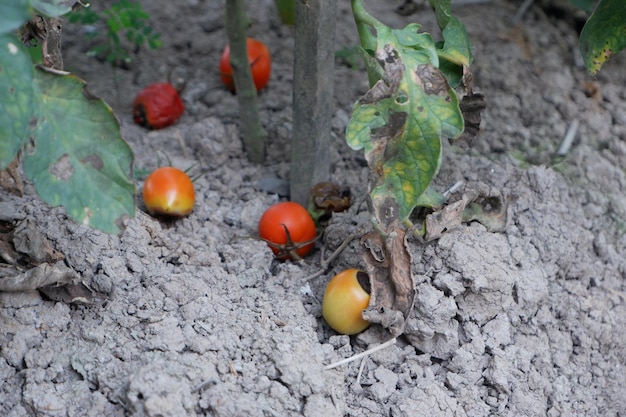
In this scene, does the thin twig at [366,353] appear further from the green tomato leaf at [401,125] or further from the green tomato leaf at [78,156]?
the green tomato leaf at [78,156]

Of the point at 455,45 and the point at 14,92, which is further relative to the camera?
the point at 455,45

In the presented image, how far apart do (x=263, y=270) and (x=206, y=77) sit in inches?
37.3

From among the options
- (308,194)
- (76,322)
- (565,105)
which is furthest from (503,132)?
(76,322)

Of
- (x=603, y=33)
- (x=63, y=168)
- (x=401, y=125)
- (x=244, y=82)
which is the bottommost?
(x=244, y=82)

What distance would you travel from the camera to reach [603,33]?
197 cm

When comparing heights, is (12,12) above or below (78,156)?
above

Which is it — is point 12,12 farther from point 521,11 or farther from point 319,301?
point 521,11

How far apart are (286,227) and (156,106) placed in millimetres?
687

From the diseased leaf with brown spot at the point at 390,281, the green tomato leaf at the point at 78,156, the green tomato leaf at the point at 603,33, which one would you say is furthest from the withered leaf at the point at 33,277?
the green tomato leaf at the point at 603,33

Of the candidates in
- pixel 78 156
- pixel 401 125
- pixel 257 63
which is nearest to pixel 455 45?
pixel 401 125

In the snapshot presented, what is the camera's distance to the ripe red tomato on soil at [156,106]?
7.58 feet

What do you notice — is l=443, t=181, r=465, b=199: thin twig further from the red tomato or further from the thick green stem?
the thick green stem

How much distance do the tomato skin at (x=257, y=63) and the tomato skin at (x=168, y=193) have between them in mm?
545

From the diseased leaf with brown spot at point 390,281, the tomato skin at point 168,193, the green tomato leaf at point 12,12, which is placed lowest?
the tomato skin at point 168,193
